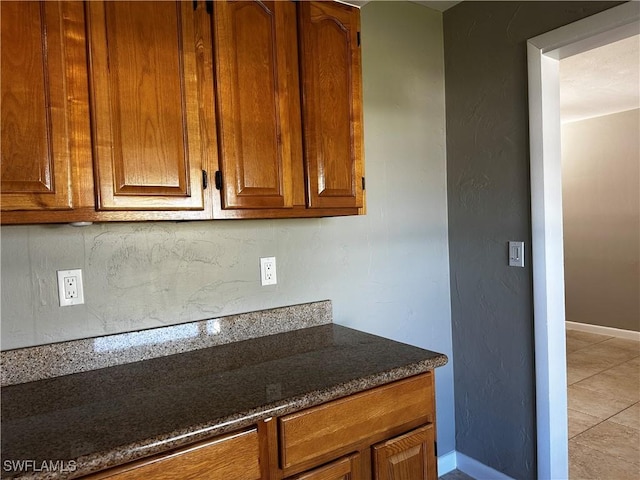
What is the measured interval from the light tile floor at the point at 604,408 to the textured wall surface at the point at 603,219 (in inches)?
17.1

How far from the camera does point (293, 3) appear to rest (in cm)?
158

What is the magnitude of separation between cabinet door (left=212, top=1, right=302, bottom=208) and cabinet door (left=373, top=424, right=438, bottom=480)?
0.85 metres

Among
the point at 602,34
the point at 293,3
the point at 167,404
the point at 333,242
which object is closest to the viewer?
the point at 167,404

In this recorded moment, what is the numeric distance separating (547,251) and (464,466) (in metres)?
1.27

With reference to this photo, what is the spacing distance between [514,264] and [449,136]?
0.76 meters

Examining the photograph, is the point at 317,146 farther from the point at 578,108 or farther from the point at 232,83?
the point at 578,108

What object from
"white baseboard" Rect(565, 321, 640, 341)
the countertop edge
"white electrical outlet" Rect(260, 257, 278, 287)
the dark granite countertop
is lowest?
"white baseboard" Rect(565, 321, 640, 341)

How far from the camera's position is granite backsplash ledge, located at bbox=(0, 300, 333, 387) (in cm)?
136

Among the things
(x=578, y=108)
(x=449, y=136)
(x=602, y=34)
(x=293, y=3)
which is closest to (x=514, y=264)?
(x=449, y=136)

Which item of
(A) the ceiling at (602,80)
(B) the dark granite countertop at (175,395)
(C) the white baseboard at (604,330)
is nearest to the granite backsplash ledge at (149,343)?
(B) the dark granite countertop at (175,395)

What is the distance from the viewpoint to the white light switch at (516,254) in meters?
2.07

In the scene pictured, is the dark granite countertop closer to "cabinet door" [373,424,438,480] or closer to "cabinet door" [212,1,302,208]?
"cabinet door" [373,424,438,480]

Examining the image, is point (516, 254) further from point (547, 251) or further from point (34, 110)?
point (34, 110)

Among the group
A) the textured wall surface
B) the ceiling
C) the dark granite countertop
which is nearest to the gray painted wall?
the dark granite countertop
